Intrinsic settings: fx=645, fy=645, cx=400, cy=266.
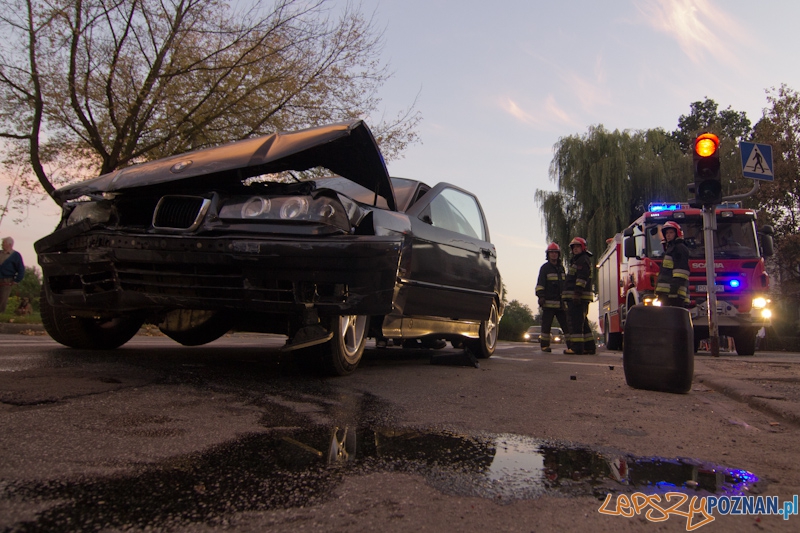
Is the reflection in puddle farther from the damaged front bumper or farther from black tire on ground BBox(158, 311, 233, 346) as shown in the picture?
black tire on ground BBox(158, 311, 233, 346)

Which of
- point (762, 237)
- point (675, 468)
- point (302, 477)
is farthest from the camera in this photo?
point (762, 237)

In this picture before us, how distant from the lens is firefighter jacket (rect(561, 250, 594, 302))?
9773mm

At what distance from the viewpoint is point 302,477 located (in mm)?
2061

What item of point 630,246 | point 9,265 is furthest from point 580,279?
point 9,265

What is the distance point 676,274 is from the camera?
8.82 m

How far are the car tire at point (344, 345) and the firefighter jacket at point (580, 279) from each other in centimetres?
584

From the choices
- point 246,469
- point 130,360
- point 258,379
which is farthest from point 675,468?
point 130,360

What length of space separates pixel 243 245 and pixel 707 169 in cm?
685

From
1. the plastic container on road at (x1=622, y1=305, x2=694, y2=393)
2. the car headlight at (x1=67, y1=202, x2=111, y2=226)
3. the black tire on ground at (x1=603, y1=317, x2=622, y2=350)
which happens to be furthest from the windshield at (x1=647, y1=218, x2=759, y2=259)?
the car headlight at (x1=67, y1=202, x2=111, y2=226)

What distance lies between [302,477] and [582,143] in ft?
86.0

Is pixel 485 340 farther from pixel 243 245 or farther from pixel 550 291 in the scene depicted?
pixel 243 245

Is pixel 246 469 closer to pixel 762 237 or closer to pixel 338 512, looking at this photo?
pixel 338 512

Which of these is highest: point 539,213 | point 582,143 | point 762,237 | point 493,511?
point 582,143

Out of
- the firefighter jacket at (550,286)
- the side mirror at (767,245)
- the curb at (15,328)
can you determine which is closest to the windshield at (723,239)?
the side mirror at (767,245)
